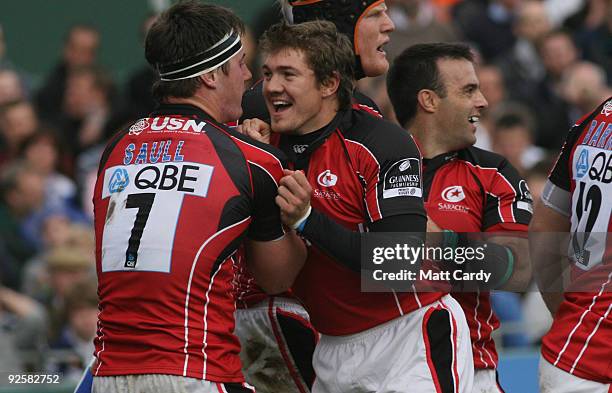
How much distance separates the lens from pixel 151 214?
5.10m

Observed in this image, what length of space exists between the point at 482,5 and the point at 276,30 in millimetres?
9056

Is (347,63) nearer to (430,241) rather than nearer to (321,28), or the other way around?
(321,28)

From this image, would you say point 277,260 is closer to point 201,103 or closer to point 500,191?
point 201,103

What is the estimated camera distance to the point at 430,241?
5.80 meters

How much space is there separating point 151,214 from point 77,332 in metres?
3.88

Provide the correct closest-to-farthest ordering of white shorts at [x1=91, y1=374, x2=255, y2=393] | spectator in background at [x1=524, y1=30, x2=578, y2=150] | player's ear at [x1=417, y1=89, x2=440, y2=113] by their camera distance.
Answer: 1. white shorts at [x1=91, y1=374, x2=255, y2=393]
2. player's ear at [x1=417, y1=89, x2=440, y2=113]
3. spectator in background at [x1=524, y1=30, x2=578, y2=150]

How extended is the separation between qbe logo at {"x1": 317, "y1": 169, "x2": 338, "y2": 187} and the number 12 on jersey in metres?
0.68

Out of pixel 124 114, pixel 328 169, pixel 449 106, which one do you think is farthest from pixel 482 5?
pixel 328 169

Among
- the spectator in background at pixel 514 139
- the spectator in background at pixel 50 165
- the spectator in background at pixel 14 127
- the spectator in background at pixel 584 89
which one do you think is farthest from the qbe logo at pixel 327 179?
the spectator in background at pixel 584 89

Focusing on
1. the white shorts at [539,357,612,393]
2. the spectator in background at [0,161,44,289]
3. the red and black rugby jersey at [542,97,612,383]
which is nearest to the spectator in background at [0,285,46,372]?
the spectator in background at [0,161,44,289]

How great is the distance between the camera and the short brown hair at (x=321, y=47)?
567cm

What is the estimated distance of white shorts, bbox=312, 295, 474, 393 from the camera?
559cm

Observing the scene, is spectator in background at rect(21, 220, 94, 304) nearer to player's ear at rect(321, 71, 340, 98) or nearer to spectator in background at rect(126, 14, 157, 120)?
spectator in background at rect(126, 14, 157, 120)

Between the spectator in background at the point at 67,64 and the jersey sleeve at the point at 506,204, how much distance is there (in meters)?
7.47
